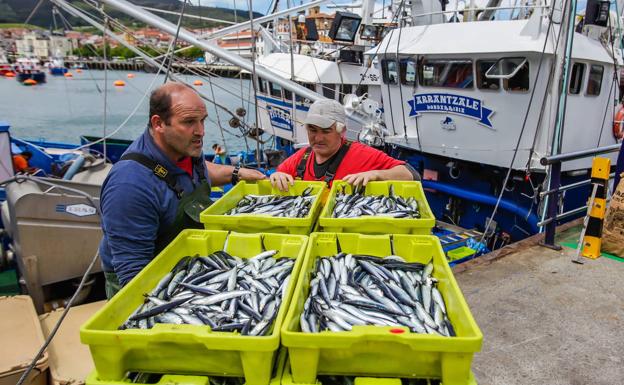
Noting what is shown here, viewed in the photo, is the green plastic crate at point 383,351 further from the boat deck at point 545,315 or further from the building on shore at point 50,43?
the building on shore at point 50,43

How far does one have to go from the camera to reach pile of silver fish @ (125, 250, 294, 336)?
176 cm

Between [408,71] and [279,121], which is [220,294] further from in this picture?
[279,121]

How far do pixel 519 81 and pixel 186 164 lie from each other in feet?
25.2

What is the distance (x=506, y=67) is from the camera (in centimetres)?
839

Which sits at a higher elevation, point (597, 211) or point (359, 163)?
point (359, 163)

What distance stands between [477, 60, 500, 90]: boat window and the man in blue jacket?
759 centimetres

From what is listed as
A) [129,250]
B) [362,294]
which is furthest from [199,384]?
[129,250]

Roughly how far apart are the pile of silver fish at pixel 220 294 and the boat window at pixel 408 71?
846 cm

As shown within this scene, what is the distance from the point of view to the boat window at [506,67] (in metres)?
8.10

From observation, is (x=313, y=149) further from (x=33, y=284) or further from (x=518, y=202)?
(x=518, y=202)

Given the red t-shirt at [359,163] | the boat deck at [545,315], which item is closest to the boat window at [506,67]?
the boat deck at [545,315]

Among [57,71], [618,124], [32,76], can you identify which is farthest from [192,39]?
[57,71]

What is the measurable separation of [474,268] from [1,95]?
5641 centimetres

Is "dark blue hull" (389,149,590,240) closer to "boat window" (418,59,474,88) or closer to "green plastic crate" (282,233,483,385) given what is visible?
"boat window" (418,59,474,88)
